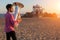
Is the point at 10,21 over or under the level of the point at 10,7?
under

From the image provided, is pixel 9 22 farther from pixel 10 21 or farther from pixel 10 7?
pixel 10 7

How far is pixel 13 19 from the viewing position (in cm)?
907

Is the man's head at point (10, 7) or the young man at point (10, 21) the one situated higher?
the man's head at point (10, 7)

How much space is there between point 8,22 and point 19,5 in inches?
30.3

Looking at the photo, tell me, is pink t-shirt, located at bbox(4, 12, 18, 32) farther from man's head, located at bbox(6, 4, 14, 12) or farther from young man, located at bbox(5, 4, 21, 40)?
man's head, located at bbox(6, 4, 14, 12)

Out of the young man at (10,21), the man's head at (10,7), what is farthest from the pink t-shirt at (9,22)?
the man's head at (10,7)

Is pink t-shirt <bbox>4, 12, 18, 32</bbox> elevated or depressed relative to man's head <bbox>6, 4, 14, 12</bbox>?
depressed

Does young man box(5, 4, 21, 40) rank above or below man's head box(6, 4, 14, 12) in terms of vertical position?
below

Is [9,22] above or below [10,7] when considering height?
below

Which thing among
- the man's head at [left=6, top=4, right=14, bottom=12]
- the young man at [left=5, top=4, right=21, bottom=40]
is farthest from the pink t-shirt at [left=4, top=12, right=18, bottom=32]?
the man's head at [left=6, top=4, right=14, bottom=12]

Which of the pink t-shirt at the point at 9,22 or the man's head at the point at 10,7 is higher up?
the man's head at the point at 10,7

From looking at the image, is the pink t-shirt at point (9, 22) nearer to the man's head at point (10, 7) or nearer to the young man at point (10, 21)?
the young man at point (10, 21)

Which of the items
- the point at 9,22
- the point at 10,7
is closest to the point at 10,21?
the point at 9,22

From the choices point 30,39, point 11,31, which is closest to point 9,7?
point 11,31
